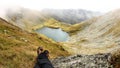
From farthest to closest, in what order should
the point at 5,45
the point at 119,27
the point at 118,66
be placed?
the point at 119,27 → the point at 5,45 → the point at 118,66

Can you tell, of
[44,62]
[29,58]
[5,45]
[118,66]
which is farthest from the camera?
[5,45]

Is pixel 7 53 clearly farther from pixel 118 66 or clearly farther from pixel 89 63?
pixel 118 66

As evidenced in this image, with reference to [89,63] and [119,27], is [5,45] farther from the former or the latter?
[119,27]

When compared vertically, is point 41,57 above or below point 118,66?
above

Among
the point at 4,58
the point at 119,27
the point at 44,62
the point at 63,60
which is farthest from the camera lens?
the point at 119,27

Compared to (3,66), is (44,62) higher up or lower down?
higher up

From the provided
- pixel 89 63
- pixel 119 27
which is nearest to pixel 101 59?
pixel 89 63

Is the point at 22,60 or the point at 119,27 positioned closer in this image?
the point at 22,60

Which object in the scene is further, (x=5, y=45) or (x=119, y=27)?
(x=119, y=27)

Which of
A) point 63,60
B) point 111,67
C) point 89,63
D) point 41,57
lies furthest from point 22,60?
point 41,57
